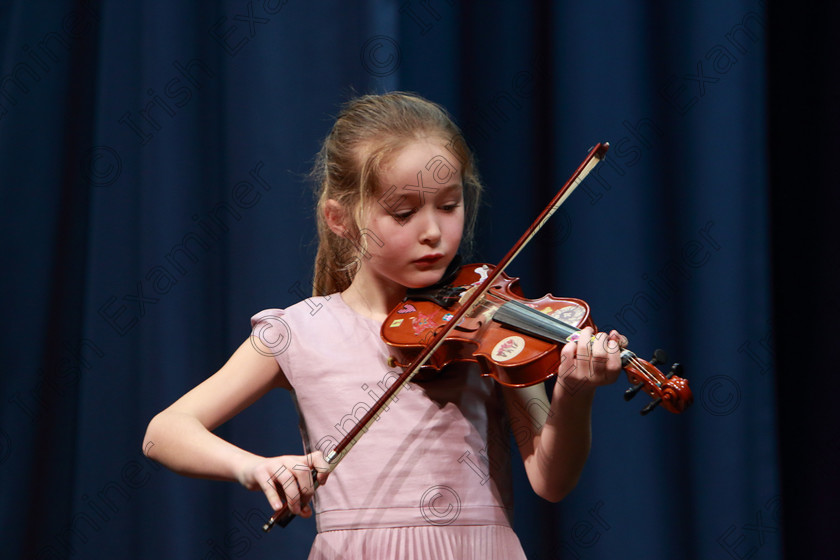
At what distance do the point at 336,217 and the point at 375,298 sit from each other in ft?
0.36

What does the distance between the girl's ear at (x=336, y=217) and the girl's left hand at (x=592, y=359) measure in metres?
0.34

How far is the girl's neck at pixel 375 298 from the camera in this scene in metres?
1.02

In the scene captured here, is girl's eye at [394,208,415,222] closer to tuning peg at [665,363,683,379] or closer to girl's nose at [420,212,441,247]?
girl's nose at [420,212,441,247]

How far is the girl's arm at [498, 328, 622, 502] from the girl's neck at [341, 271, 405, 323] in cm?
18

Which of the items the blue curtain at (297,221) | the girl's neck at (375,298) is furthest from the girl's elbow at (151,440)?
the blue curtain at (297,221)

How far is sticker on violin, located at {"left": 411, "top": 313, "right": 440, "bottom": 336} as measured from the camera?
0.91m

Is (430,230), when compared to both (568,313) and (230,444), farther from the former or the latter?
(230,444)

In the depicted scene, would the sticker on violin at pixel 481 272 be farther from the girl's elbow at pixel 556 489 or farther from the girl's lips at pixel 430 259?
the girl's elbow at pixel 556 489

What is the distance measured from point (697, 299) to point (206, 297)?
31.9 inches

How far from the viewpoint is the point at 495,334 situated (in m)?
0.88

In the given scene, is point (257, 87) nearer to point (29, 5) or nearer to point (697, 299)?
point (29, 5)

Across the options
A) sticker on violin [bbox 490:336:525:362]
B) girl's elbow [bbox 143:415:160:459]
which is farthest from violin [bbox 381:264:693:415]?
girl's elbow [bbox 143:415:160:459]

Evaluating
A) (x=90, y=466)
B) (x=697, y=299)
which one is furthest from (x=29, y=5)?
(x=697, y=299)

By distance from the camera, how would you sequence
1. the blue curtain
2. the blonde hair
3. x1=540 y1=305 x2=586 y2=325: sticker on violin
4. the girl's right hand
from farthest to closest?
the blue curtain < the blonde hair < x1=540 y1=305 x2=586 y2=325: sticker on violin < the girl's right hand
